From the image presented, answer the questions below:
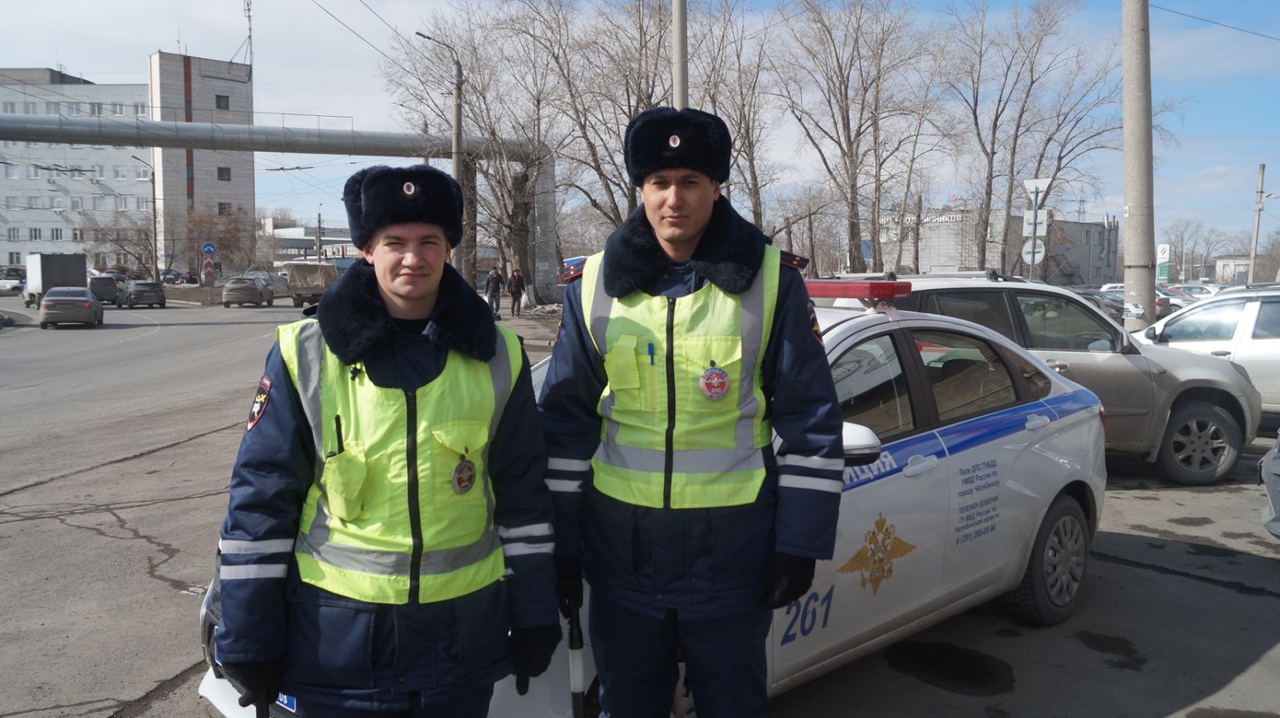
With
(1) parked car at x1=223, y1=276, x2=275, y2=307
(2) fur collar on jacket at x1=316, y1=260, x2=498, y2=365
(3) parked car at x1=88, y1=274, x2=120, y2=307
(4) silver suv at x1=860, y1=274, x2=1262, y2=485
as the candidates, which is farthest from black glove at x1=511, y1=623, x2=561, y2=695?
(3) parked car at x1=88, y1=274, x2=120, y2=307

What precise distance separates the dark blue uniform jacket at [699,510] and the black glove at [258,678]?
2.54ft

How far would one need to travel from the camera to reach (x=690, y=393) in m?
2.43

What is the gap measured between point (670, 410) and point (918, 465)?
71.4 inches

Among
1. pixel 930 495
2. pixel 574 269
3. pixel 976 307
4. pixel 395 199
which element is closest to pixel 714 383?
pixel 574 269

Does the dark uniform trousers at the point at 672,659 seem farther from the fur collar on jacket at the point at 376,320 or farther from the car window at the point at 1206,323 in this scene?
the car window at the point at 1206,323

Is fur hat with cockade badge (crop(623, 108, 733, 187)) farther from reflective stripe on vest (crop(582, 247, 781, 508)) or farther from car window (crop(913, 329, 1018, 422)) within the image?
car window (crop(913, 329, 1018, 422))

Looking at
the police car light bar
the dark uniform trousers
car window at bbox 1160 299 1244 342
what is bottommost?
the dark uniform trousers

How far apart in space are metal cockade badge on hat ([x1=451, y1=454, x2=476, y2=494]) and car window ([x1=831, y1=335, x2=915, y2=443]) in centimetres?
201

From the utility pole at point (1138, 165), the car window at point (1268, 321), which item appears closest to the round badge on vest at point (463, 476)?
the car window at point (1268, 321)

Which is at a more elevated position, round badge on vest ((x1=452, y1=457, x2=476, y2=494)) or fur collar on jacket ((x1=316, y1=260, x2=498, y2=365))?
fur collar on jacket ((x1=316, y1=260, x2=498, y2=365))

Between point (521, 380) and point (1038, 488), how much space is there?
324cm

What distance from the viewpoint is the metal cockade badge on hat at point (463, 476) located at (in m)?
2.15

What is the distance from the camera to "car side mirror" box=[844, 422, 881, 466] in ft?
10.6

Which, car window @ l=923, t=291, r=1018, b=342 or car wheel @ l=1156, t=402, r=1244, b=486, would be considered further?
car wheel @ l=1156, t=402, r=1244, b=486
